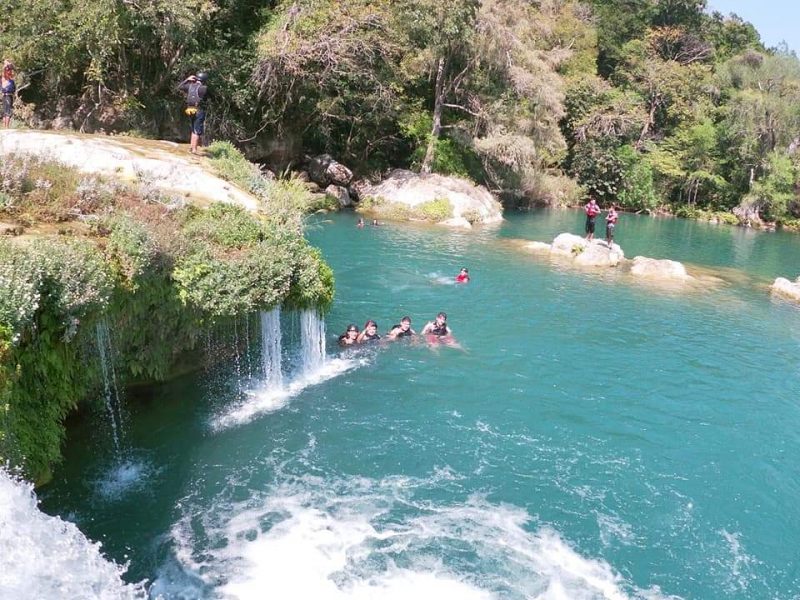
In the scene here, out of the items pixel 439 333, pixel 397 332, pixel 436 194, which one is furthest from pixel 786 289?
pixel 436 194

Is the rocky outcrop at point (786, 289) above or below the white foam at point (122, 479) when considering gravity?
above

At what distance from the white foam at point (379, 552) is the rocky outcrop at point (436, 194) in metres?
31.5

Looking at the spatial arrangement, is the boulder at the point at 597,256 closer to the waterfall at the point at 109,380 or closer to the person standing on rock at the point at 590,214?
the person standing on rock at the point at 590,214

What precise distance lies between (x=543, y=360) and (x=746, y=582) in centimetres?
870

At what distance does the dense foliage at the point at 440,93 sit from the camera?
34.1m

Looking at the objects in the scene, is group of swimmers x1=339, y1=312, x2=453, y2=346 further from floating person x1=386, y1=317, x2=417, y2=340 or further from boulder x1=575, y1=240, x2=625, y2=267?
boulder x1=575, y1=240, x2=625, y2=267

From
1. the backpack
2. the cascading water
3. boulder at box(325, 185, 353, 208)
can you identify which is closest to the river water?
the cascading water

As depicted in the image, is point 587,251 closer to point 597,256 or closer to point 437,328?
point 597,256

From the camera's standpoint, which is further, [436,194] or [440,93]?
[440,93]

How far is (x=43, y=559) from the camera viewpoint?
591 centimetres

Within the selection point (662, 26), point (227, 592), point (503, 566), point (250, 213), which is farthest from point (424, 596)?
point (662, 26)

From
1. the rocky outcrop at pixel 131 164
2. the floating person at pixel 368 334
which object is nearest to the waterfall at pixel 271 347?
the rocky outcrop at pixel 131 164

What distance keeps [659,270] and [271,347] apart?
A: 2254 centimetres

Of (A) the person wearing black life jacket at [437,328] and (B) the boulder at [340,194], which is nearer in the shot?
(A) the person wearing black life jacket at [437,328]
